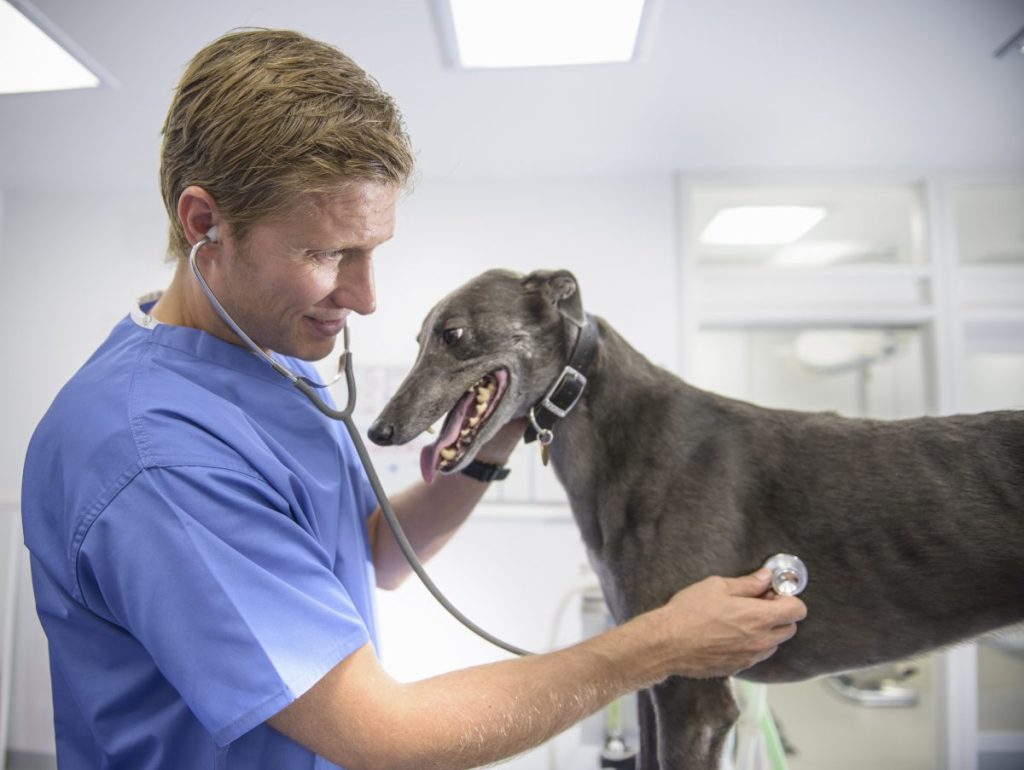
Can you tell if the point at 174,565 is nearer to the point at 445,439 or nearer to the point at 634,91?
the point at 445,439

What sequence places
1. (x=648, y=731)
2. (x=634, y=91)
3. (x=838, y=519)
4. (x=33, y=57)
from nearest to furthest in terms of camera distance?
(x=838, y=519) → (x=648, y=731) → (x=33, y=57) → (x=634, y=91)

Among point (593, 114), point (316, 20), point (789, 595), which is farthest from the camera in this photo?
point (593, 114)

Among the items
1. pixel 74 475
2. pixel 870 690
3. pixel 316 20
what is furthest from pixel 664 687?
pixel 870 690

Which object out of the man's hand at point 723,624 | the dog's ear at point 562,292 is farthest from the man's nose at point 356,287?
the man's hand at point 723,624

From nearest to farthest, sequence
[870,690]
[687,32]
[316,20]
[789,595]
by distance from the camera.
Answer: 1. [789,595]
2. [316,20]
3. [687,32]
4. [870,690]

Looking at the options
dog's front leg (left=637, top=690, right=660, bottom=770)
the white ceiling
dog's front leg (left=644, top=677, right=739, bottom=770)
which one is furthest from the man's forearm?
the white ceiling

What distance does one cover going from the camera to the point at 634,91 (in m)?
1.99

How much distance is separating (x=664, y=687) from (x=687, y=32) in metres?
1.58

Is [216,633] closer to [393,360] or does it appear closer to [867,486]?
[867,486]

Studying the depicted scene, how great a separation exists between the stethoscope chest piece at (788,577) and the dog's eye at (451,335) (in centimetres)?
52

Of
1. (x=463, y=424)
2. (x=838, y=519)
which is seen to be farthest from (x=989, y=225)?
(x=463, y=424)

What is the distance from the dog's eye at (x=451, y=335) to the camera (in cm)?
94

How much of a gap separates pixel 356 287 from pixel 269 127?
0.20 metres

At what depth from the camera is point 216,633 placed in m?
0.61
